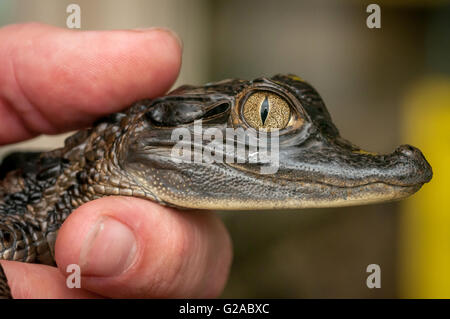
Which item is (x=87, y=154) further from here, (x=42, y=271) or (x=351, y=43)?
(x=351, y=43)

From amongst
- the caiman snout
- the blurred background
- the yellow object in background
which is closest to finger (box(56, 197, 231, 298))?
the caiman snout

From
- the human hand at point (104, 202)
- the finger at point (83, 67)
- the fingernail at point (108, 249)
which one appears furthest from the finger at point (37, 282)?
the finger at point (83, 67)

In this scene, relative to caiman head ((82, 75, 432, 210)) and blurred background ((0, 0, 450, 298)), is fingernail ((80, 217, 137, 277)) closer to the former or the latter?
caiman head ((82, 75, 432, 210))

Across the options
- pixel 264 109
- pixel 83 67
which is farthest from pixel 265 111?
pixel 83 67

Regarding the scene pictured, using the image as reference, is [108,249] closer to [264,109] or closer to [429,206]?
[264,109]
